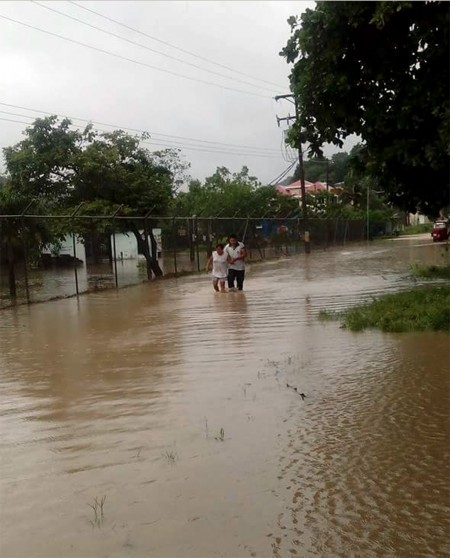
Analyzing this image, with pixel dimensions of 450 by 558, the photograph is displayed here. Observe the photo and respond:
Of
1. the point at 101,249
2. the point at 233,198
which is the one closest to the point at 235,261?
the point at 101,249

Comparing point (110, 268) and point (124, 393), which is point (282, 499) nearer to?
point (124, 393)

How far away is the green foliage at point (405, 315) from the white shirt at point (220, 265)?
18.8 feet

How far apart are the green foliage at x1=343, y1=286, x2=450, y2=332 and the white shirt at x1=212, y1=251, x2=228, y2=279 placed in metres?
5.74

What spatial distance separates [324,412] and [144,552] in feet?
7.90

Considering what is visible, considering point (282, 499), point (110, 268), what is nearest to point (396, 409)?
point (282, 499)

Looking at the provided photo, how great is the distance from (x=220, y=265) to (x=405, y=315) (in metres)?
7.28

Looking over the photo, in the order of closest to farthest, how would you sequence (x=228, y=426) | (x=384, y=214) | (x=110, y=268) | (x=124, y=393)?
(x=228, y=426), (x=124, y=393), (x=110, y=268), (x=384, y=214)

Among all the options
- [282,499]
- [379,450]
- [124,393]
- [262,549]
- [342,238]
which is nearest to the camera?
[262,549]

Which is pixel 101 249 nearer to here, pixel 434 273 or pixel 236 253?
pixel 236 253

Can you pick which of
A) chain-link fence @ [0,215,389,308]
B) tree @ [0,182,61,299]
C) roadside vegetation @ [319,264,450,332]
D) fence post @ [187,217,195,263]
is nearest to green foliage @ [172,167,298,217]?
chain-link fence @ [0,215,389,308]

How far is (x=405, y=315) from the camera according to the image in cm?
905

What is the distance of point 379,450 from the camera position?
433cm

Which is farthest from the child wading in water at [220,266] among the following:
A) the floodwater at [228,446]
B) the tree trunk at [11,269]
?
the floodwater at [228,446]

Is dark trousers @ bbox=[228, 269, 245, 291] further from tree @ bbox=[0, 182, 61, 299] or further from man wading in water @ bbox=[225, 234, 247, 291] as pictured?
tree @ bbox=[0, 182, 61, 299]
